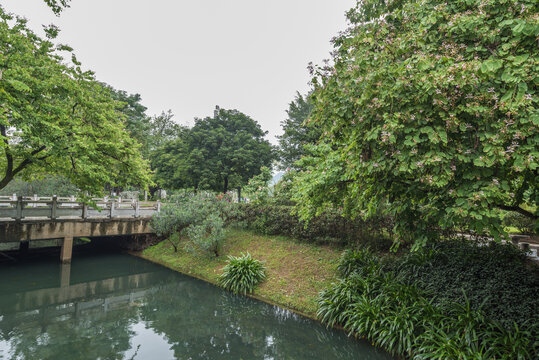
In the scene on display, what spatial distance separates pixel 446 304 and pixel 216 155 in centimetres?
1667

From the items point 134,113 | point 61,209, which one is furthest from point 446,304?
point 134,113

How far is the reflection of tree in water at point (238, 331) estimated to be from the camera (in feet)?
18.7

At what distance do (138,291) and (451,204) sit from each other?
971cm

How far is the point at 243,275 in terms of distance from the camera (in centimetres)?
930

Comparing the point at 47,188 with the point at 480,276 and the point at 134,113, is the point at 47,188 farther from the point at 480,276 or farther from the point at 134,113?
the point at 480,276

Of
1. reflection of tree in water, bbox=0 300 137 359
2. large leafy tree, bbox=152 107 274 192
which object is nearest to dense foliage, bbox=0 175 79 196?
large leafy tree, bbox=152 107 274 192

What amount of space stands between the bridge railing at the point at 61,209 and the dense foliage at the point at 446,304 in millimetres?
9068

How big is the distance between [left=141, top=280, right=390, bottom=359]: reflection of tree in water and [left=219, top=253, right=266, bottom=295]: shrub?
0.39 meters

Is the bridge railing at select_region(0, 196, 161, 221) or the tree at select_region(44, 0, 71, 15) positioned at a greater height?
the tree at select_region(44, 0, 71, 15)

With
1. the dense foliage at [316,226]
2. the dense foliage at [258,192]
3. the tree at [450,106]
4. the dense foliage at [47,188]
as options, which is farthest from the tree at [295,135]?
the dense foliage at [47,188]

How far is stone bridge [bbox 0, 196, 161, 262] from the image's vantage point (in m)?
10.9

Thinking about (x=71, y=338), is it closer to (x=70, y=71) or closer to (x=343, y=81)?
(x=343, y=81)

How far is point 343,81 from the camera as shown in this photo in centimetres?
464

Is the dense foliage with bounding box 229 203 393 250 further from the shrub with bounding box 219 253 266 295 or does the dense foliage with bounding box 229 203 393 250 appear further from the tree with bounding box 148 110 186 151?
the tree with bounding box 148 110 186 151
